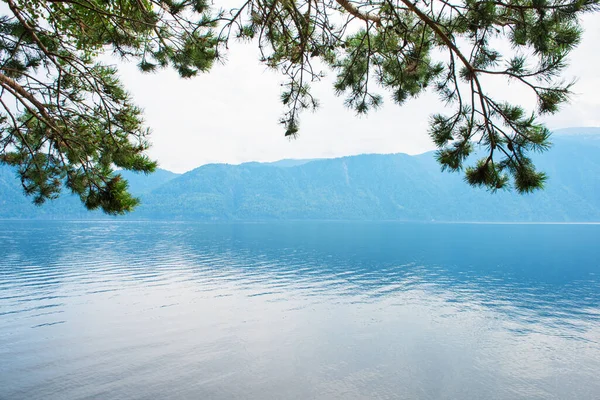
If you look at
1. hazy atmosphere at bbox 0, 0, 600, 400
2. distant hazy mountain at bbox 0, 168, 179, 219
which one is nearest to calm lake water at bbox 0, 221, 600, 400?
hazy atmosphere at bbox 0, 0, 600, 400

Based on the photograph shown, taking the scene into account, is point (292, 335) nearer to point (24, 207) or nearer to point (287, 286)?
point (287, 286)

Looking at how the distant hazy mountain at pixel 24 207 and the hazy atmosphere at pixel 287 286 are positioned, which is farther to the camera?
the distant hazy mountain at pixel 24 207

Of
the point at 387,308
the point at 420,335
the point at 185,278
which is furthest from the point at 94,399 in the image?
the point at 185,278

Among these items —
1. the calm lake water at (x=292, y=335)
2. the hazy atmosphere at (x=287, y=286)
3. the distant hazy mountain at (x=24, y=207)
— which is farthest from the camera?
the distant hazy mountain at (x=24, y=207)

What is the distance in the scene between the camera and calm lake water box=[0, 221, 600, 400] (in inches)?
441

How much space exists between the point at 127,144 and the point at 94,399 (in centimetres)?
756

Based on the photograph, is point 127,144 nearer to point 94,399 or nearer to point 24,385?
point 94,399

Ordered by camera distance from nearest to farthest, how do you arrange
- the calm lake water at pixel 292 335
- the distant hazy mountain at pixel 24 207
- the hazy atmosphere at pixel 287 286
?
the hazy atmosphere at pixel 287 286 < the calm lake water at pixel 292 335 < the distant hazy mountain at pixel 24 207

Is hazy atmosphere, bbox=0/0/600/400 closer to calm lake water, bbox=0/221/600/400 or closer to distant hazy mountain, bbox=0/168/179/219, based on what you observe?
calm lake water, bbox=0/221/600/400

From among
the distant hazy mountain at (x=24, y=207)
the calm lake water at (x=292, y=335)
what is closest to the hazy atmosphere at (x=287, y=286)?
the calm lake water at (x=292, y=335)

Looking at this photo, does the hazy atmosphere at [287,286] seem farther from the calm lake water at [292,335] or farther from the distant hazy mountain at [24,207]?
the distant hazy mountain at [24,207]

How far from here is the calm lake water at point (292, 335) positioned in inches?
441

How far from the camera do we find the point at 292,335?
16016 mm

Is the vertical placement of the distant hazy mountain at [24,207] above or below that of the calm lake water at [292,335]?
above
